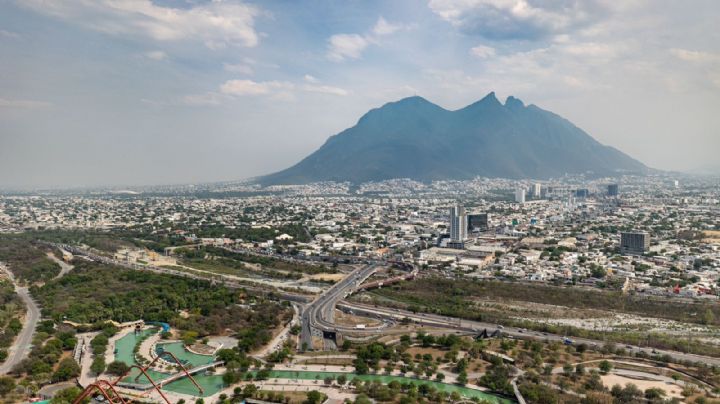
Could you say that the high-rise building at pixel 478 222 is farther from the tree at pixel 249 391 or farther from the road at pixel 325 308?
the tree at pixel 249 391

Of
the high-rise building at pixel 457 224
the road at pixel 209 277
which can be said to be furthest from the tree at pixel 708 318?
the high-rise building at pixel 457 224

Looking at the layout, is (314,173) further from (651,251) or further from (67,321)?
(67,321)

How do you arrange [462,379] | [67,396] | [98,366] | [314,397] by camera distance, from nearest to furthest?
[67,396], [314,397], [462,379], [98,366]

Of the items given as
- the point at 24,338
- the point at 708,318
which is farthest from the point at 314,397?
the point at 708,318

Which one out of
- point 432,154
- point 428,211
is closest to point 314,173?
point 432,154

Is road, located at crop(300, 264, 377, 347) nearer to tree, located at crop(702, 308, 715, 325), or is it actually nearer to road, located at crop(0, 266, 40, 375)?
road, located at crop(0, 266, 40, 375)

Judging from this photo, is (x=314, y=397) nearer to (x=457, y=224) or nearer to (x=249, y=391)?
(x=249, y=391)

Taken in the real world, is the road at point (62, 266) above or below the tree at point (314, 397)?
above
